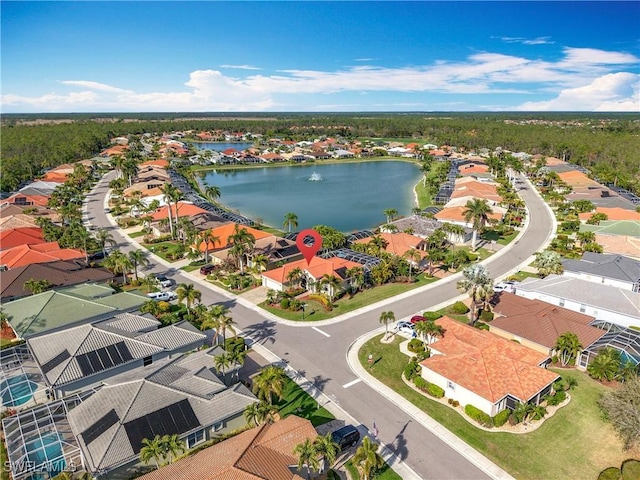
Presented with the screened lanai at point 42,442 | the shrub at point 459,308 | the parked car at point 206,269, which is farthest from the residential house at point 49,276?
the shrub at point 459,308

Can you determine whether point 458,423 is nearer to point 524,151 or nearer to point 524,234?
point 524,234

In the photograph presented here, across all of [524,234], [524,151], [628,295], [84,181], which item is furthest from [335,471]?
[524,151]

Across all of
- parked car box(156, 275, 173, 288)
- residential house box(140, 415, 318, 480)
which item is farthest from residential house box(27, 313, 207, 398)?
parked car box(156, 275, 173, 288)

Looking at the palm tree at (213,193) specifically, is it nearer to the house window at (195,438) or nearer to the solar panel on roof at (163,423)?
the solar panel on roof at (163,423)

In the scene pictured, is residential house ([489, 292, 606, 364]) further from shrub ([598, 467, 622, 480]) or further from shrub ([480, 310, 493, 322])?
shrub ([598, 467, 622, 480])

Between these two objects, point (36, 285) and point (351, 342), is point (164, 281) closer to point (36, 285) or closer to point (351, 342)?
point (36, 285)

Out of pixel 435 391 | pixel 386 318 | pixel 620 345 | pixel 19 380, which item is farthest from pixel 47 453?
pixel 620 345
